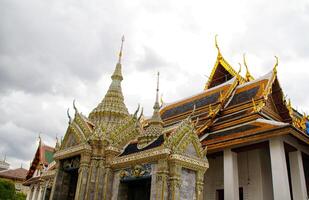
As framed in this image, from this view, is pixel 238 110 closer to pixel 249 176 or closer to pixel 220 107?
pixel 220 107

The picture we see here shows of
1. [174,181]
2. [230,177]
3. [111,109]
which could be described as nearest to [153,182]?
[174,181]

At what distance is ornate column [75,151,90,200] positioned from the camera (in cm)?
738

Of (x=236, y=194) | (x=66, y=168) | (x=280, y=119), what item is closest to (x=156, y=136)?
(x=66, y=168)

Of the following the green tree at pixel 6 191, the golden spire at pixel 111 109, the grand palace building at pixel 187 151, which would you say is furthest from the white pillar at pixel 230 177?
the green tree at pixel 6 191

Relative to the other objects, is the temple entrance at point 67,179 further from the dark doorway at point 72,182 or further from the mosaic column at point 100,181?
the mosaic column at point 100,181

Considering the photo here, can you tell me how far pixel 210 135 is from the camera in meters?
11.9

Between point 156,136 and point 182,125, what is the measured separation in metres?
1.03

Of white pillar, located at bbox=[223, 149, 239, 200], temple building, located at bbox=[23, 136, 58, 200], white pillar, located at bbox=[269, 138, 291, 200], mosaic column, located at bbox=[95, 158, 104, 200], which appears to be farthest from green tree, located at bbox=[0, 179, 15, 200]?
white pillar, located at bbox=[269, 138, 291, 200]

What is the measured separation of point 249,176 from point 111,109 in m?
5.86

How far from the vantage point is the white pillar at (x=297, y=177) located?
32.4ft

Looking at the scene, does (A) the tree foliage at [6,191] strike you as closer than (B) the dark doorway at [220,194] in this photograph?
No

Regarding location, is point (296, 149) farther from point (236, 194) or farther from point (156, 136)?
point (156, 136)

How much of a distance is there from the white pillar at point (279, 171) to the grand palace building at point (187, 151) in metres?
0.03

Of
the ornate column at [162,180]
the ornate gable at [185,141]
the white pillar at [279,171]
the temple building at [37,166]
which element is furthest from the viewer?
the temple building at [37,166]
